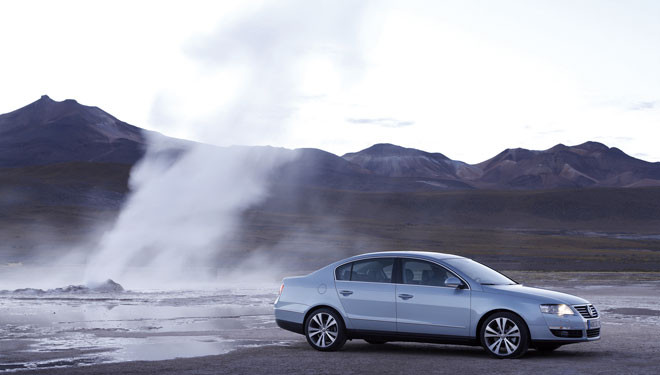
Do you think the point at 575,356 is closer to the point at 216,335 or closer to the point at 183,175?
the point at 216,335

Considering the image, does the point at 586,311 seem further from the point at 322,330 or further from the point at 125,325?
the point at 125,325

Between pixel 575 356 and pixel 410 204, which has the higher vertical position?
pixel 410 204

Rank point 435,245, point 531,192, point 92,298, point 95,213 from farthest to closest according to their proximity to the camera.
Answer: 1. point 531,192
2. point 95,213
3. point 435,245
4. point 92,298

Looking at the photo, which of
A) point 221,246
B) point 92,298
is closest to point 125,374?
point 92,298

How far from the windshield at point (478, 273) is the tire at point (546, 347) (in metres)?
1.06

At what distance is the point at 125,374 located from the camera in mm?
10883

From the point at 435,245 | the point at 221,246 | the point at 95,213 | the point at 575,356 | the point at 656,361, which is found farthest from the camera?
the point at 95,213

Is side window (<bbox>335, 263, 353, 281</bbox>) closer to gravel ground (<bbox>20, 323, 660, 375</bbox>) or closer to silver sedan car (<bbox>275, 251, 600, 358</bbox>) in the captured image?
silver sedan car (<bbox>275, 251, 600, 358</bbox>)

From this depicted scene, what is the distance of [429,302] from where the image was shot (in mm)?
12648

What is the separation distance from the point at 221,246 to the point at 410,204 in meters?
72.7

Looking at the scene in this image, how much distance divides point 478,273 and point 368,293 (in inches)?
63.9

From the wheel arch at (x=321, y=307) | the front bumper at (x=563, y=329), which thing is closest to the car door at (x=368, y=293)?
the wheel arch at (x=321, y=307)

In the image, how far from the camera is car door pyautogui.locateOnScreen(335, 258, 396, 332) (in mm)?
12898

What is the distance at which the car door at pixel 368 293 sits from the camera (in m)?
12.9
